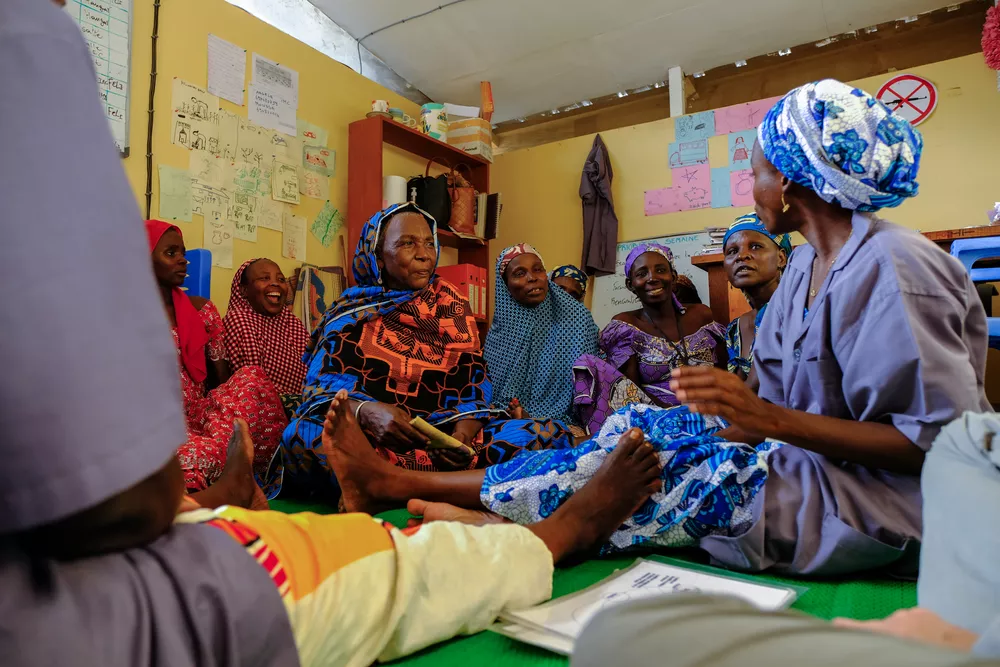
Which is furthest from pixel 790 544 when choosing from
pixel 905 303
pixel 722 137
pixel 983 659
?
pixel 722 137

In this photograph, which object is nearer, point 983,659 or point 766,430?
point 983,659

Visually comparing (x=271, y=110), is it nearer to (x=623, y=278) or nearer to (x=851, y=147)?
(x=623, y=278)

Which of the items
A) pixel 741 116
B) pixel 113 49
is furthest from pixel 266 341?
pixel 741 116

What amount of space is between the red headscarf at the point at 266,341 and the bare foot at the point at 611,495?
6.11 feet

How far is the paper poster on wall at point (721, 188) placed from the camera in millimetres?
4617

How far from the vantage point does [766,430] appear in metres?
1.17

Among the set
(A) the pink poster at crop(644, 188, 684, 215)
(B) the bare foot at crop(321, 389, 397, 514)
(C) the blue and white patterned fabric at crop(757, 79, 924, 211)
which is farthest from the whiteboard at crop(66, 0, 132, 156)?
(A) the pink poster at crop(644, 188, 684, 215)

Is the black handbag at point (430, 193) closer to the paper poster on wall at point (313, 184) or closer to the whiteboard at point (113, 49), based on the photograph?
the paper poster on wall at point (313, 184)

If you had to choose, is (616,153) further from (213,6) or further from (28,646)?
(28,646)

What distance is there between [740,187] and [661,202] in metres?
0.57

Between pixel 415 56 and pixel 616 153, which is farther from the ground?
pixel 415 56

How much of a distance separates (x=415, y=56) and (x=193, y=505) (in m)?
4.50

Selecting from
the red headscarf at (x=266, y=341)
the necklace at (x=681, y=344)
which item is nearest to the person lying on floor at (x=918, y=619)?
the red headscarf at (x=266, y=341)

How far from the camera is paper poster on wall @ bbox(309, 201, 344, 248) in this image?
4012 mm
